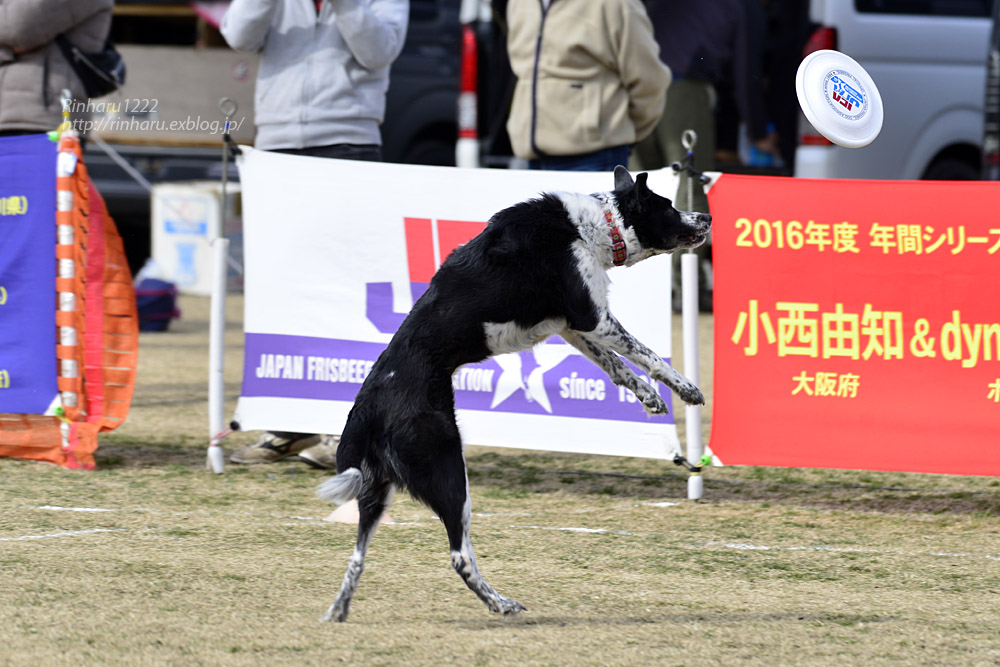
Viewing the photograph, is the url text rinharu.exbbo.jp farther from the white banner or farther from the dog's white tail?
the dog's white tail

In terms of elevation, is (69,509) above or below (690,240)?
below

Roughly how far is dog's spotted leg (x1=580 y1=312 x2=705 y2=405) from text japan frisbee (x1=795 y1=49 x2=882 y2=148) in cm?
98

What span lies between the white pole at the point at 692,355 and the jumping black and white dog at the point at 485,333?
125 centimetres

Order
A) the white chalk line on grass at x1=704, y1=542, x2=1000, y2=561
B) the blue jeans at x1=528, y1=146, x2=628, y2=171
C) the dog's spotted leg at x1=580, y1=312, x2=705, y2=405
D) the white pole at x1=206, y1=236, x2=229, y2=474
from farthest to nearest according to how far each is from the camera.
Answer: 1. the blue jeans at x1=528, y1=146, x2=628, y2=171
2. the white pole at x1=206, y1=236, x2=229, y2=474
3. the white chalk line on grass at x1=704, y1=542, x2=1000, y2=561
4. the dog's spotted leg at x1=580, y1=312, x2=705, y2=405

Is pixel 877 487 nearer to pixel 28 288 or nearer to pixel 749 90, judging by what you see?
pixel 28 288

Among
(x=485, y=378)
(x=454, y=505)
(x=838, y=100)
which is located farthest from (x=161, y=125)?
(x=454, y=505)

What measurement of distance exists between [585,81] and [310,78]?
1.27 metres

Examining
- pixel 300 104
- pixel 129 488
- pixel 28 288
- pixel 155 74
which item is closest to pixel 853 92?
pixel 300 104

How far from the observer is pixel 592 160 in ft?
20.9

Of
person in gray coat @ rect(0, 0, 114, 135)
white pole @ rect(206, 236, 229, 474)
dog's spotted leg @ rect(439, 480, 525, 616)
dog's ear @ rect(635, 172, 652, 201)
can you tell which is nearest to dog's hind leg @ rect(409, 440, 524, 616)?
dog's spotted leg @ rect(439, 480, 525, 616)

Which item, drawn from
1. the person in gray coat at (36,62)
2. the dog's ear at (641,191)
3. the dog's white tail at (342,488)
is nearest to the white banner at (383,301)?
the dog's ear at (641,191)

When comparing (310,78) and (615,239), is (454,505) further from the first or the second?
(310,78)

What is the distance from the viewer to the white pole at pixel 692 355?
541cm

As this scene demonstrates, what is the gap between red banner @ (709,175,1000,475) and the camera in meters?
5.07
